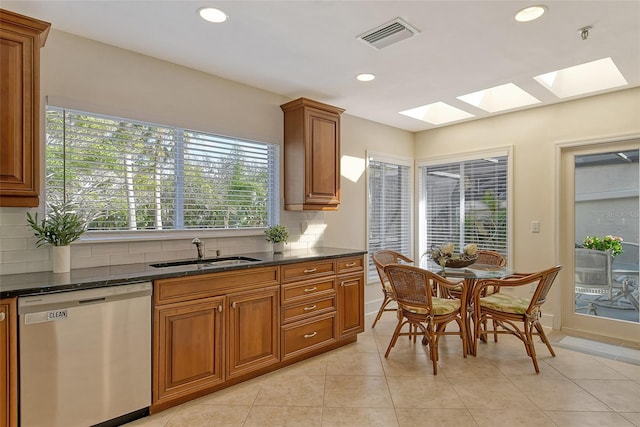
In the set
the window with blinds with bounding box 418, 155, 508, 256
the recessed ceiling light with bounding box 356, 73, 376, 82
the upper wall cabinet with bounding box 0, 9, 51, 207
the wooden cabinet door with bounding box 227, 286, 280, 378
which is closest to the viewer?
the upper wall cabinet with bounding box 0, 9, 51, 207

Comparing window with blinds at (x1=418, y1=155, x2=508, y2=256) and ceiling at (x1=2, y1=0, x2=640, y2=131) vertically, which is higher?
ceiling at (x1=2, y1=0, x2=640, y2=131)

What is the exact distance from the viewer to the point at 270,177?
3861 mm

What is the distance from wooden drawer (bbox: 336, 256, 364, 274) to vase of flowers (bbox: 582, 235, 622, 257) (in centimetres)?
255

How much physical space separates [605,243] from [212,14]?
14.3 feet

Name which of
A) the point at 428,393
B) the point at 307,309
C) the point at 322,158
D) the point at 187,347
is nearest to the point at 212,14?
the point at 322,158

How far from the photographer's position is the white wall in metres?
3.76

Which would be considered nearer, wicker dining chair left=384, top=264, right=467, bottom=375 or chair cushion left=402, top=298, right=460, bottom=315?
wicker dining chair left=384, top=264, right=467, bottom=375

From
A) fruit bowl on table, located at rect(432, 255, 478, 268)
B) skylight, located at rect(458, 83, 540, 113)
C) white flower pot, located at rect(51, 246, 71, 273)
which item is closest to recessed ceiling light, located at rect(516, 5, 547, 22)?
skylight, located at rect(458, 83, 540, 113)

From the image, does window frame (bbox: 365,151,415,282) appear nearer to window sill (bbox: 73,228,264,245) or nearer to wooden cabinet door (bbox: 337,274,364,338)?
wooden cabinet door (bbox: 337,274,364,338)

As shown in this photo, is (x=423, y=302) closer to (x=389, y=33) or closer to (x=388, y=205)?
(x=389, y=33)

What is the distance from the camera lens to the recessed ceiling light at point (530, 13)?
2.28 metres

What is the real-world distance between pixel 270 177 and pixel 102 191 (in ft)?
5.20

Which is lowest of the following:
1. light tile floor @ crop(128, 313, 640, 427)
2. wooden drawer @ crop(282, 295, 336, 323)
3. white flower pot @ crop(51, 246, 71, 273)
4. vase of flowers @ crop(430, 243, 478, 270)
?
light tile floor @ crop(128, 313, 640, 427)

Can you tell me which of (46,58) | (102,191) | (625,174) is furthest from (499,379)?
(46,58)
